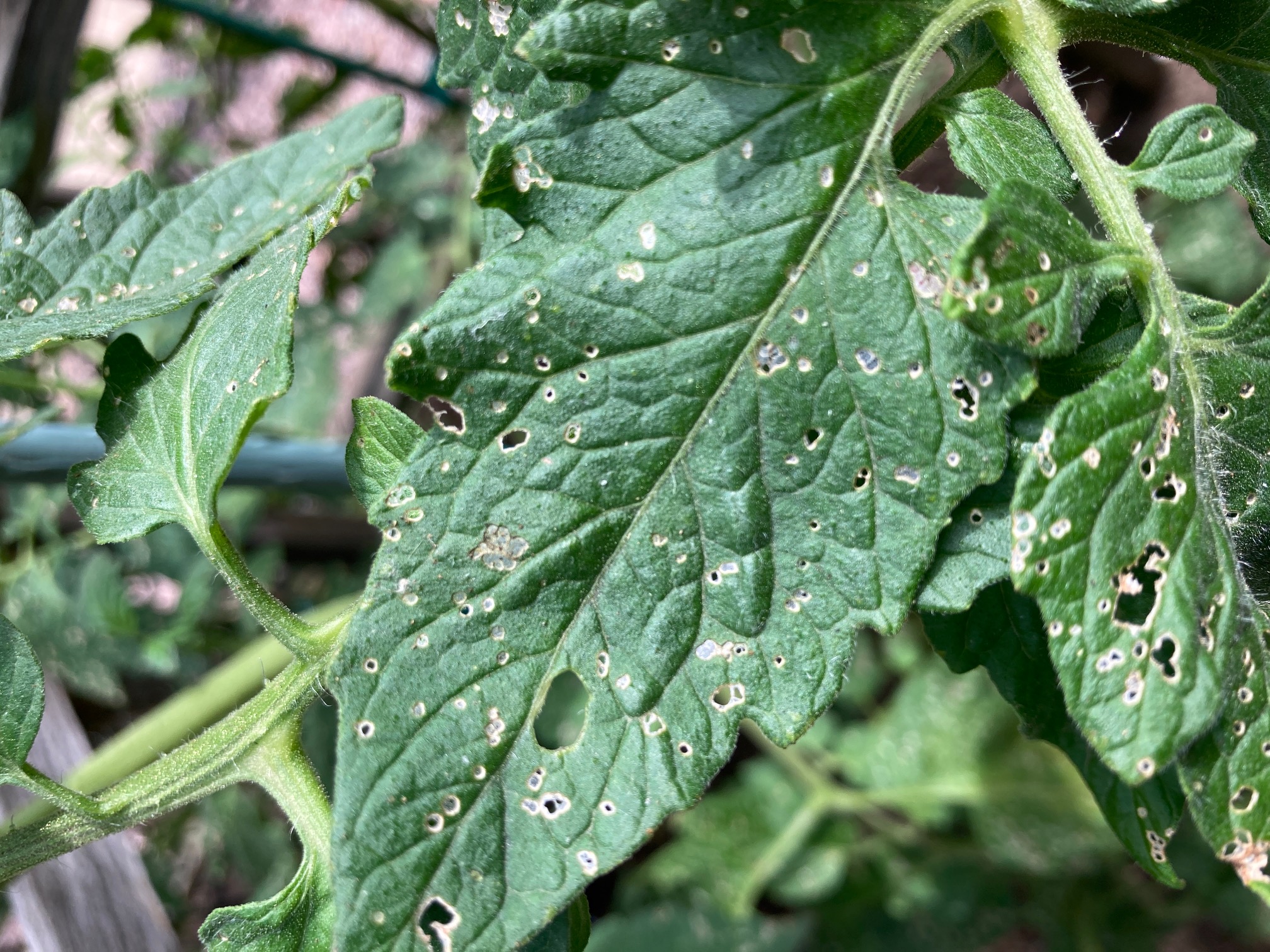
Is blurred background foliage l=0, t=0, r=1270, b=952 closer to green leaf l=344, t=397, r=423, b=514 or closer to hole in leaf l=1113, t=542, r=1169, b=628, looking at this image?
green leaf l=344, t=397, r=423, b=514

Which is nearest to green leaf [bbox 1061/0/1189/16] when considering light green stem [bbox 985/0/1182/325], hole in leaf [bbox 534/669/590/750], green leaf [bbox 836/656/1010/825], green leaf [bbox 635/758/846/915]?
light green stem [bbox 985/0/1182/325]

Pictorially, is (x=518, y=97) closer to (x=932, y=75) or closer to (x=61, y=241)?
(x=61, y=241)

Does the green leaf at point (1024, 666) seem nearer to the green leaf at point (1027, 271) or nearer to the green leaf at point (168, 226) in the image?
the green leaf at point (1027, 271)

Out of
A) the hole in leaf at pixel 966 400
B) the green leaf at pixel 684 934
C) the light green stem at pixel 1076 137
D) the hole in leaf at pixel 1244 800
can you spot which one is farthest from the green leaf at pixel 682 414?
the green leaf at pixel 684 934

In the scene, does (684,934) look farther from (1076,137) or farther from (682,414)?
(1076,137)

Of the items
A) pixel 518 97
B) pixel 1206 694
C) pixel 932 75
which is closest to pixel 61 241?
pixel 518 97

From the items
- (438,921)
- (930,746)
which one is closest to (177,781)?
(438,921)
